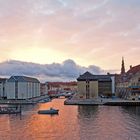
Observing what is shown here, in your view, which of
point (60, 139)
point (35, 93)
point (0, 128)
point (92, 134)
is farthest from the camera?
point (35, 93)

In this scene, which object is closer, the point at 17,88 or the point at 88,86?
the point at 88,86

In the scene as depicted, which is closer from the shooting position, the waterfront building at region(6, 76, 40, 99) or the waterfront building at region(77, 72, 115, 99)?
the waterfront building at region(77, 72, 115, 99)

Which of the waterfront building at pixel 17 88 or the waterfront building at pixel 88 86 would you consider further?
the waterfront building at pixel 17 88

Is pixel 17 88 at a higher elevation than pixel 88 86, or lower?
lower

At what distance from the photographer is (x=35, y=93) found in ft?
380

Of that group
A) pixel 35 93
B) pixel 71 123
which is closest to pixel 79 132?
pixel 71 123

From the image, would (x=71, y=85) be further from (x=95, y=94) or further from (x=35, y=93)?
(x=95, y=94)

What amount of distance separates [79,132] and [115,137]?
454 cm

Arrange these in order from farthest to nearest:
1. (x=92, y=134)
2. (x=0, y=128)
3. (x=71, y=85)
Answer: (x=71, y=85), (x=0, y=128), (x=92, y=134)

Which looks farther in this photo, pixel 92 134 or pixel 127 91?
pixel 127 91

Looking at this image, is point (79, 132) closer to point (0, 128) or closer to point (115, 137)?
point (115, 137)

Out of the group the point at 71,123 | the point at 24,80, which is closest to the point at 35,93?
the point at 24,80

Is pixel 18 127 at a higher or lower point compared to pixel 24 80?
lower

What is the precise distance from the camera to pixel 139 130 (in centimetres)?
3466
